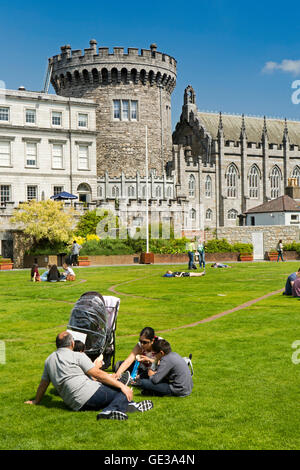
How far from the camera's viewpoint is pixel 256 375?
9.88 m

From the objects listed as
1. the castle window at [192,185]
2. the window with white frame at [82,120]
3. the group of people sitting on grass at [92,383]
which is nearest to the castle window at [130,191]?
the window with white frame at [82,120]

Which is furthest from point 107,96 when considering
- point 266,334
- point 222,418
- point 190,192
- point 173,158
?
point 222,418

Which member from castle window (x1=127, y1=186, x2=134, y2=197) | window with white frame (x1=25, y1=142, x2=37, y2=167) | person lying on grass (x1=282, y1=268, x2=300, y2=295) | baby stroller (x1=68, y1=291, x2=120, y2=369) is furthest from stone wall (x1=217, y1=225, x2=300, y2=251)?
baby stroller (x1=68, y1=291, x2=120, y2=369)

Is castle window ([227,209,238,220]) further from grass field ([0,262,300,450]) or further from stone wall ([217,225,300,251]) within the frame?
grass field ([0,262,300,450])

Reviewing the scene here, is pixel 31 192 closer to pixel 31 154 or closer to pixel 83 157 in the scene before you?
pixel 31 154

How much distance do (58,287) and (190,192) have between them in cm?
5044

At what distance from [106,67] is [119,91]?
2.96 metres

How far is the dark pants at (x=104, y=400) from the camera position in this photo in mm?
8258

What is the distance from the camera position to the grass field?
725cm

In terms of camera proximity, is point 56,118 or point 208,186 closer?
point 56,118

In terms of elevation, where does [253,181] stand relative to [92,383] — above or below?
above

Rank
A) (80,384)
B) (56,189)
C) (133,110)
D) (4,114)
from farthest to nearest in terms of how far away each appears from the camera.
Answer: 1. (133,110)
2. (56,189)
3. (4,114)
4. (80,384)

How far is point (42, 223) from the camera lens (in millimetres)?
41188

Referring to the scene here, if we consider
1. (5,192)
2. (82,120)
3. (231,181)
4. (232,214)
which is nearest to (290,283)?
(5,192)
